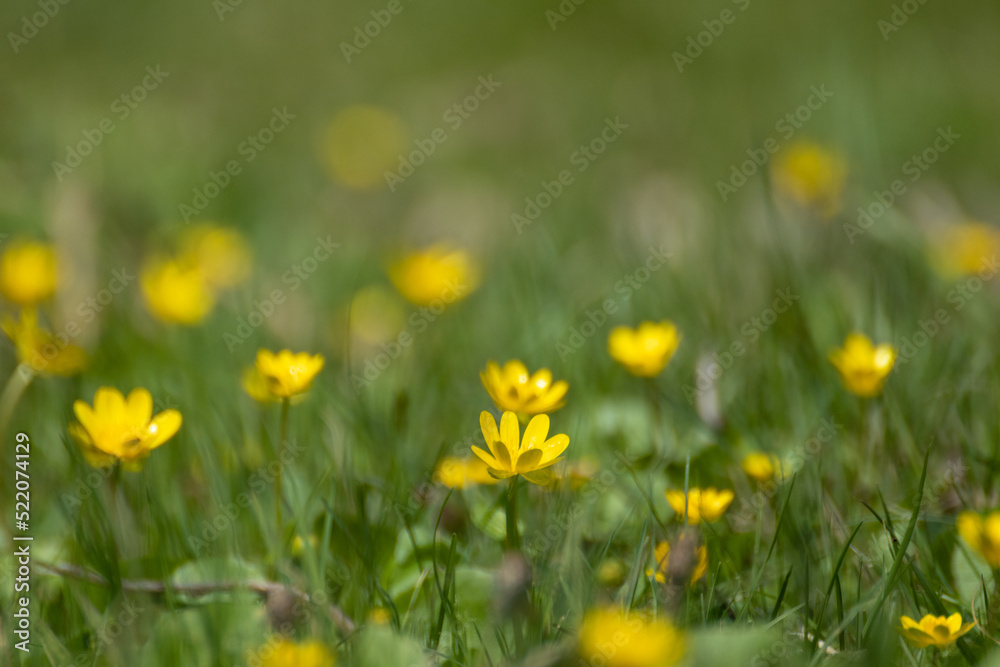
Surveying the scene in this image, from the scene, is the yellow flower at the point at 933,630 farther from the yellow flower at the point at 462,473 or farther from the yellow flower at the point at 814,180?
the yellow flower at the point at 814,180

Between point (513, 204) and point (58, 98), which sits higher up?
point (58, 98)

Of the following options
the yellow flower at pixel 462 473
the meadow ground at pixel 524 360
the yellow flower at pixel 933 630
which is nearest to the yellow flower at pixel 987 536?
the meadow ground at pixel 524 360

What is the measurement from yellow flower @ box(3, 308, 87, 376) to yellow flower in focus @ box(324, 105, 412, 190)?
8.51 feet

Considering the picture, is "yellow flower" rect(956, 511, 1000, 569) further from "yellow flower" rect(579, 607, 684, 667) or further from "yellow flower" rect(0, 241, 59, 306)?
"yellow flower" rect(0, 241, 59, 306)

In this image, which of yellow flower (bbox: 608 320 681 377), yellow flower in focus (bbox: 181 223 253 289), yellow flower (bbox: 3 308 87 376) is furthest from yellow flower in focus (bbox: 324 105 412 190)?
yellow flower (bbox: 608 320 681 377)

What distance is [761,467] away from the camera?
5.41ft

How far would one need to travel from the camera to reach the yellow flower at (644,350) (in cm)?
182

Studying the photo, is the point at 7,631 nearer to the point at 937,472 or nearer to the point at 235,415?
the point at 235,415

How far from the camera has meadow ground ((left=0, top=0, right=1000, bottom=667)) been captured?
130 centimetres

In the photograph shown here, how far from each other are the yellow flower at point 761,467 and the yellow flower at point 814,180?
1571 millimetres

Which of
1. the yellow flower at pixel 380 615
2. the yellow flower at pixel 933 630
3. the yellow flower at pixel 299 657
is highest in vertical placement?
the yellow flower at pixel 299 657

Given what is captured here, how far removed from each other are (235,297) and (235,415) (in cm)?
99

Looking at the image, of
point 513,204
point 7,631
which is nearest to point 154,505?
point 7,631

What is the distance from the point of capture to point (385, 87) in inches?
226
